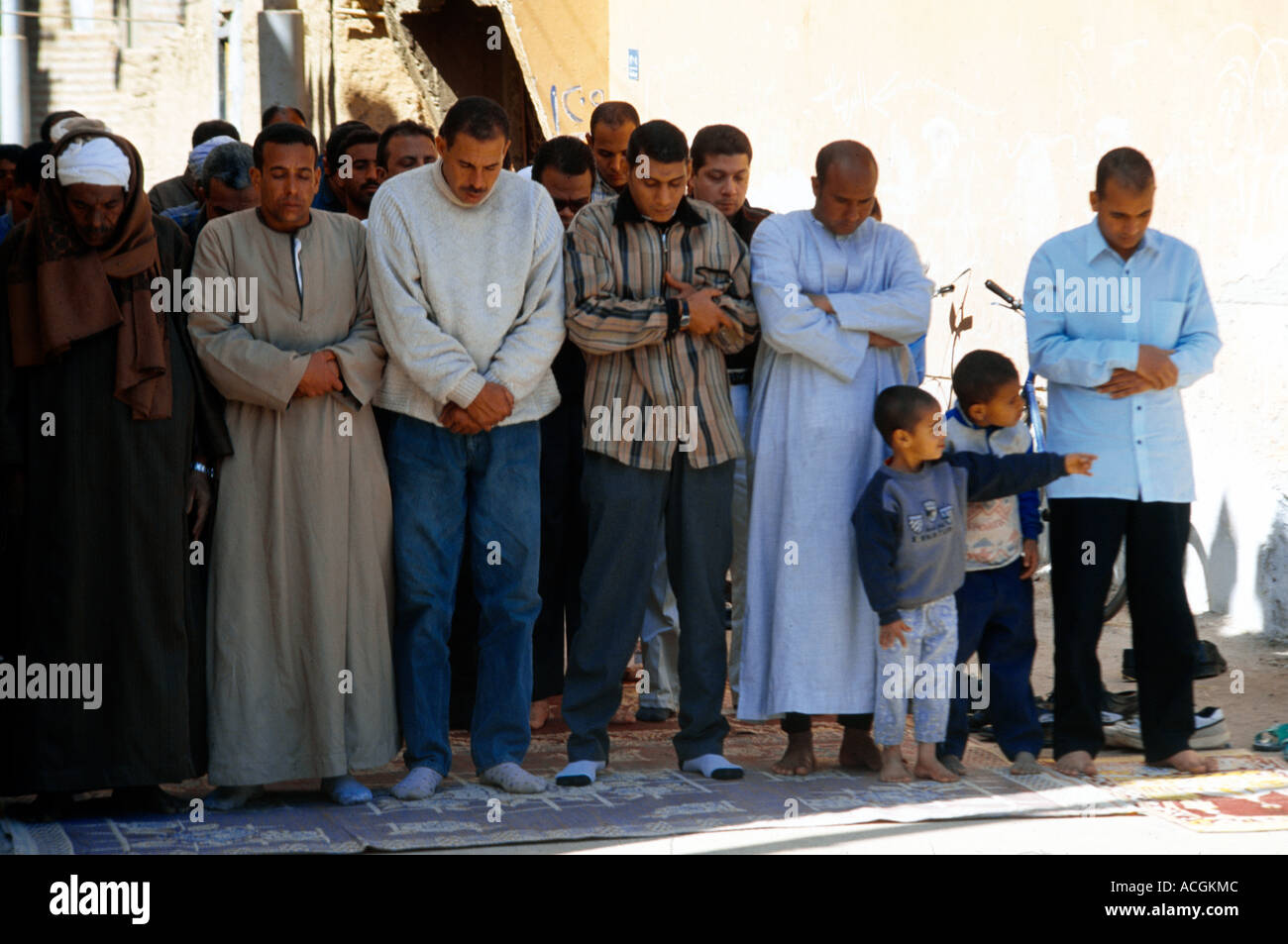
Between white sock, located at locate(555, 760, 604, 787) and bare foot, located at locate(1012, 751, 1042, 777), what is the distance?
1506 mm

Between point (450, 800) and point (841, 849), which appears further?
point (450, 800)

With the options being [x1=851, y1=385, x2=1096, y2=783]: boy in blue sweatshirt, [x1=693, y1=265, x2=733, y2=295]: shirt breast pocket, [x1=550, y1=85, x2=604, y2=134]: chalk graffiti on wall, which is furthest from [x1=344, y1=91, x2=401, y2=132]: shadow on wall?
[x1=851, y1=385, x2=1096, y2=783]: boy in blue sweatshirt

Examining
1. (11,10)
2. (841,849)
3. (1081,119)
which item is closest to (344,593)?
(841,849)

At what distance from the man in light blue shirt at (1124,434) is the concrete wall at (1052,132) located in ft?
8.86

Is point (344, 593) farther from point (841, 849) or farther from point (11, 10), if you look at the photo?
point (11, 10)

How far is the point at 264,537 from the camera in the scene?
507 centimetres

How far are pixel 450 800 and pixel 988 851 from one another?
173cm

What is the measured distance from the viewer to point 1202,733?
593cm

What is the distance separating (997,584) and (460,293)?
217cm

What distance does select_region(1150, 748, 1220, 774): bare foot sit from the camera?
5.54m

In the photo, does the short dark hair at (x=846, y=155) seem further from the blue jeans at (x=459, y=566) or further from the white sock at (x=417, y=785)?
the white sock at (x=417, y=785)

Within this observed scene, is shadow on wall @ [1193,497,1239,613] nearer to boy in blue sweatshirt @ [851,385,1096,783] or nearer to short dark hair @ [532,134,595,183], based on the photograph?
boy in blue sweatshirt @ [851,385,1096,783]

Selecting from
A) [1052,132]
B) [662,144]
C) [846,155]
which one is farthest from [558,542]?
[1052,132]

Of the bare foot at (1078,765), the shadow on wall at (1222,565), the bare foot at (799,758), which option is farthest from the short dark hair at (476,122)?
the shadow on wall at (1222,565)
